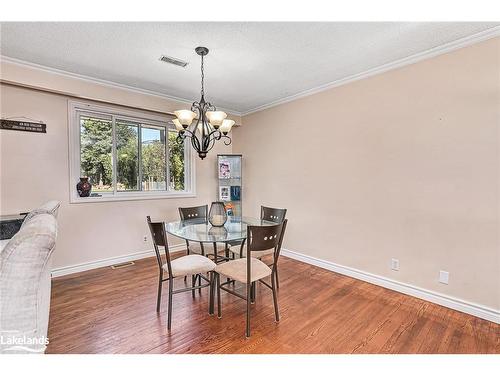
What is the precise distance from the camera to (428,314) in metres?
2.27

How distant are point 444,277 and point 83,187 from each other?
14.1 ft

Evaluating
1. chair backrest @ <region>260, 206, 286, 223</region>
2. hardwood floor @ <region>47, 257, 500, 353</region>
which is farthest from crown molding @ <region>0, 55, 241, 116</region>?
hardwood floor @ <region>47, 257, 500, 353</region>

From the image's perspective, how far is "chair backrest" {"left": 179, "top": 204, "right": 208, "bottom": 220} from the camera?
3.28 metres

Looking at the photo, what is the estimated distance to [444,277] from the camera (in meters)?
2.42

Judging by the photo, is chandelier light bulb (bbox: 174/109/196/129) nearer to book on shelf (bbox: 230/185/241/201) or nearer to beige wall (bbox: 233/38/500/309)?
beige wall (bbox: 233/38/500/309)

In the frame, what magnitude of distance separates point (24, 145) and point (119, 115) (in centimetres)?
118

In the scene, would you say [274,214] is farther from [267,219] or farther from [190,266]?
[190,266]

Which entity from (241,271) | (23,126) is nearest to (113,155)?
(23,126)

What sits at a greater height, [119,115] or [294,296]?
[119,115]

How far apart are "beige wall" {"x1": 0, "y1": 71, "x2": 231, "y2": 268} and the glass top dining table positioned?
51.5 inches

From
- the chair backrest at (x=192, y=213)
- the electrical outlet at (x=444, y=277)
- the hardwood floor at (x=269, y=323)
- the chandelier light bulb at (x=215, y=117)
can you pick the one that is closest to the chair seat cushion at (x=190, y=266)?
the hardwood floor at (x=269, y=323)

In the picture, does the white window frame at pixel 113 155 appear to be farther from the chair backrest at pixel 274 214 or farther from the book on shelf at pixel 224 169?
the chair backrest at pixel 274 214
